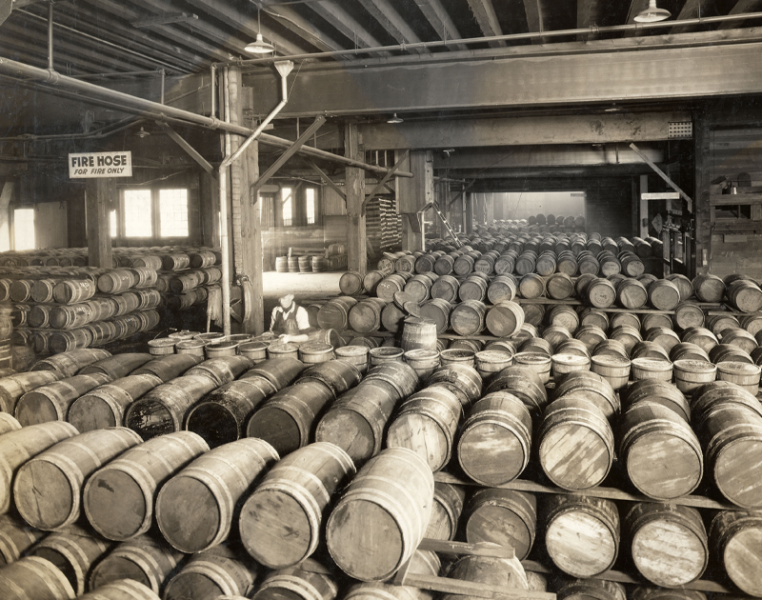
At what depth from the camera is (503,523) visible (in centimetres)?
431

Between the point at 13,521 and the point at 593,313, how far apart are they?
890 cm

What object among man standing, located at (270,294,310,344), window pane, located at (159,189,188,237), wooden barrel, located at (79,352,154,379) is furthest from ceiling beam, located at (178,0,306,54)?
window pane, located at (159,189,188,237)

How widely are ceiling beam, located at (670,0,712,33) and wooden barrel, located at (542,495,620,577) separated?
5.89 metres

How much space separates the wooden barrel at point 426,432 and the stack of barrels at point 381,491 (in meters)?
0.01

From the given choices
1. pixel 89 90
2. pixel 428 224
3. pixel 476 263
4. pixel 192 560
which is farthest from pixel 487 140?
pixel 428 224

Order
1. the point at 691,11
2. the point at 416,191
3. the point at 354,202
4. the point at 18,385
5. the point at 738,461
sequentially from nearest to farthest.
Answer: the point at 738,461 < the point at 18,385 < the point at 691,11 < the point at 354,202 < the point at 416,191

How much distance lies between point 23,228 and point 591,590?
25.1 meters

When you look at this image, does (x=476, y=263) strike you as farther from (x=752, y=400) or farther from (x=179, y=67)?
(x=752, y=400)

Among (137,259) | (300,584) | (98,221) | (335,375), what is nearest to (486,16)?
(335,375)

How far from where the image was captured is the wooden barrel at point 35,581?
3.57m

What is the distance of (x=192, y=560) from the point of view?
12.4 ft

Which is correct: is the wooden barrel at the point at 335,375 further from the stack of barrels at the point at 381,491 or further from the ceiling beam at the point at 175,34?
the ceiling beam at the point at 175,34

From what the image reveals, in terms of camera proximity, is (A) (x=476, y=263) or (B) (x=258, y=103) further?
(A) (x=476, y=263)

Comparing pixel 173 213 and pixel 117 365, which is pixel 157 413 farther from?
pixel 173 213
